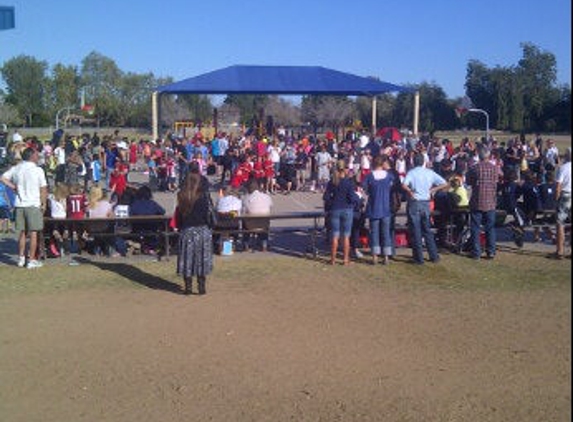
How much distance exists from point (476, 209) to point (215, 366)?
5697mm

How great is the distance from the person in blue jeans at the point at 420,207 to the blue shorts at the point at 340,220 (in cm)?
93

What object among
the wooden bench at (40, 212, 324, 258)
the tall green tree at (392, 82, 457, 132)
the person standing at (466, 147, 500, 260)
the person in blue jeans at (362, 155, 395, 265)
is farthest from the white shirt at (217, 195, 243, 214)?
the tall green tree at (392, 82, 457, 132)

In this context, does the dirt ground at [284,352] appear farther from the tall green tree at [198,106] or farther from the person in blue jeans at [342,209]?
the tall green tree at [198,106]

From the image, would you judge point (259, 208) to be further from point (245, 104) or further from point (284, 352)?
point (245, 104)

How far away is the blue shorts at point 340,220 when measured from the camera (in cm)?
924

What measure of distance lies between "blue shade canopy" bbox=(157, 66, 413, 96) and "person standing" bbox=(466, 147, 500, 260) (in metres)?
12.5

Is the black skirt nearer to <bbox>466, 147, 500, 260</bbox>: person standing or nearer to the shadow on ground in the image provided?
the shadow on ground

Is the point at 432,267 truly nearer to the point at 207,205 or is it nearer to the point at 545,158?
the point at 207,205

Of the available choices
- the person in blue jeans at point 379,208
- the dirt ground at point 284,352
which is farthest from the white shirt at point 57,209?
the person in blue jeans at point 379,208

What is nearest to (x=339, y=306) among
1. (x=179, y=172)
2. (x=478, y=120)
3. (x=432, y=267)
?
(x=432, y=267)

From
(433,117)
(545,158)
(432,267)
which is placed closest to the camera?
(432,267)

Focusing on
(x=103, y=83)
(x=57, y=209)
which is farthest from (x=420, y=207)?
(x=103, y=83)

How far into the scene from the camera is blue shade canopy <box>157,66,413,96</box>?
71.1ft

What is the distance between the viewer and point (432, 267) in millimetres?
9273
